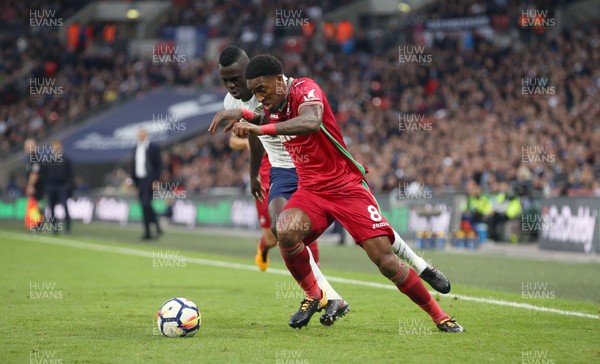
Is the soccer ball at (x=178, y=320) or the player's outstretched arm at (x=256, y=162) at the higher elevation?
the player's outstretched arm at (x=256, y=162)

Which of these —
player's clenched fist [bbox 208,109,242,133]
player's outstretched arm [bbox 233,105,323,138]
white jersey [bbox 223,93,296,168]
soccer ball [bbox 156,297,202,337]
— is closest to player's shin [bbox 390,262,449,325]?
player's outstretched arm [bbox 233,105,323,138]

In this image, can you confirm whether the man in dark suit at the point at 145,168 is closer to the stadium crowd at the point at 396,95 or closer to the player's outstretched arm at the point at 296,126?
the stadium crowd at the point at 396,95

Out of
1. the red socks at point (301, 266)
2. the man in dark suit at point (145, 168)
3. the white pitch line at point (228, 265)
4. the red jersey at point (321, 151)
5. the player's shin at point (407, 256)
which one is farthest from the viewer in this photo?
the man in dark suit at point (145, 168)

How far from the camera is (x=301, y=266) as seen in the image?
27.1 feet

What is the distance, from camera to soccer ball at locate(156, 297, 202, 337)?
7465mm

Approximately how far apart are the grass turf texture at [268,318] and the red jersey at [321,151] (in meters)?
1.21

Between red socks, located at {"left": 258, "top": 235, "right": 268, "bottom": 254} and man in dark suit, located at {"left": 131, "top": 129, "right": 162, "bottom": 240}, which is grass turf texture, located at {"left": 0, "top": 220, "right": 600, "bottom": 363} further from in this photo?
man in dark suit, located at {"left": 131, "top": 129, "right": 162, "bottom": 240}

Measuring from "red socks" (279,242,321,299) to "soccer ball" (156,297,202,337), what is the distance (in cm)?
96

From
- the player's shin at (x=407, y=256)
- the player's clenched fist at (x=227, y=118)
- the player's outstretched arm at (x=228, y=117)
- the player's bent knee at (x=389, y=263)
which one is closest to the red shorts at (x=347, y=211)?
the player's bent knee at (x=389, y=263)

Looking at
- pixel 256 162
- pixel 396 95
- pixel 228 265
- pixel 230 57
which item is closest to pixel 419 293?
pixel 256 162

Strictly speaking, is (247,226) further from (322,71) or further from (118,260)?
(322,71)

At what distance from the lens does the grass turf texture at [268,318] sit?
662cm

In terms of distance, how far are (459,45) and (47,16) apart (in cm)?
2493

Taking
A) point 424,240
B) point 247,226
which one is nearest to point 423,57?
point 247,226
